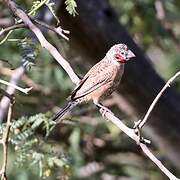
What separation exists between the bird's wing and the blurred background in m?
0.15

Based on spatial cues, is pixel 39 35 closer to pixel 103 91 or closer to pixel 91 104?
pixel 103 91

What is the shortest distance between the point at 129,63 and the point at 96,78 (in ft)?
2.44

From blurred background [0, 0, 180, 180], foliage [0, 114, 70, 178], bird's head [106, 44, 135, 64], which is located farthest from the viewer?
blurred background [0, 0, 180, 180]

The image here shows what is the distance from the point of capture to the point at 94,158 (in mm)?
6137

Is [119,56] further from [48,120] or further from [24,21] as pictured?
[24,21]

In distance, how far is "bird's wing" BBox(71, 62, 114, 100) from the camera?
3740mm

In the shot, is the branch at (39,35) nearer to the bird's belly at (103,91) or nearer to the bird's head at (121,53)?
the bird's head at (121,53)

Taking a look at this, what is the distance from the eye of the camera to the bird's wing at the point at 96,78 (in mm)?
3740

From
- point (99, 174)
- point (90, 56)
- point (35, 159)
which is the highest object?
point (90, 56)

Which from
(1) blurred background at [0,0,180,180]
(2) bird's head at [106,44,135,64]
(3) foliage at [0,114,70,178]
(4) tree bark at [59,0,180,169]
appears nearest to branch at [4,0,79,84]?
(1) blurred background at [0,0,180,180]

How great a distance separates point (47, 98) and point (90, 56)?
1324mm

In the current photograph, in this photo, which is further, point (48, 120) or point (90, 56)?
point (90, 56)

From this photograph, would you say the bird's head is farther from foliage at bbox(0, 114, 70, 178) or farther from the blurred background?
foliage at bbox(0, 114, 70, 178)

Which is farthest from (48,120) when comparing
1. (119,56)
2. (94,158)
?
(94,158)
